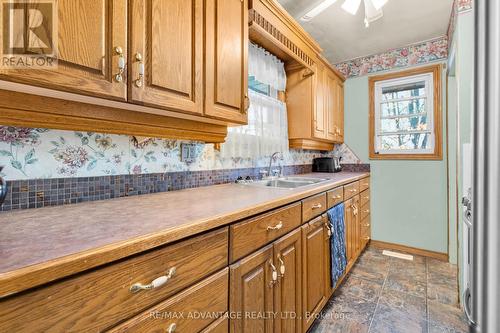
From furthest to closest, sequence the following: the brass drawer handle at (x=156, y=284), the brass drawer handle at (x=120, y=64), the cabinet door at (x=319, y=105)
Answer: the cabinet door at (x=319, y=105) → the brass drawer handle at (x=120, y=64) → the brass drawer handle at (x=156, y=284)

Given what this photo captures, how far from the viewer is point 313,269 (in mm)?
1502

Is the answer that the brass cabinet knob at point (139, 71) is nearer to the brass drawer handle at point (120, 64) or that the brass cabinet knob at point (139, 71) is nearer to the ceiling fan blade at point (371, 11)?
the brass drawer handle at point (120, 64)

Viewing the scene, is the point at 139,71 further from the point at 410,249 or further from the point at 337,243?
the point at 410,249

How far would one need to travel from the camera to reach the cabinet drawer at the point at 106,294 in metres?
0.43

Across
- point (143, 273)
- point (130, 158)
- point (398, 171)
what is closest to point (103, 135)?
point (130, 158)

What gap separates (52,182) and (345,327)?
6.15ft

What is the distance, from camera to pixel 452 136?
2611mm

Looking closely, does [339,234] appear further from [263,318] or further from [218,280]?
[218,280]

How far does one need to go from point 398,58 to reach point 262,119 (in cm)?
215

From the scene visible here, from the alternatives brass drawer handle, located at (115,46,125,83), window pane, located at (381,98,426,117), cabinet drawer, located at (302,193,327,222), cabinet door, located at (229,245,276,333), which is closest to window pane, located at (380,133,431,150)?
window pane, located at (381,98,426,117)

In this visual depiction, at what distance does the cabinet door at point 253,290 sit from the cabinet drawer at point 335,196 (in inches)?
32.9

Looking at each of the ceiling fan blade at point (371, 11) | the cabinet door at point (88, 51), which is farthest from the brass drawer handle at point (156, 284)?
the ceiling fan blade at point (371, 11)

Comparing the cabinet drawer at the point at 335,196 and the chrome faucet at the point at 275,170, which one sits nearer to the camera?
the cabinet drawer at the point at 335,196

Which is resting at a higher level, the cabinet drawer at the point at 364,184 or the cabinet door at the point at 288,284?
the cabinet drawer at the point at 364,184
